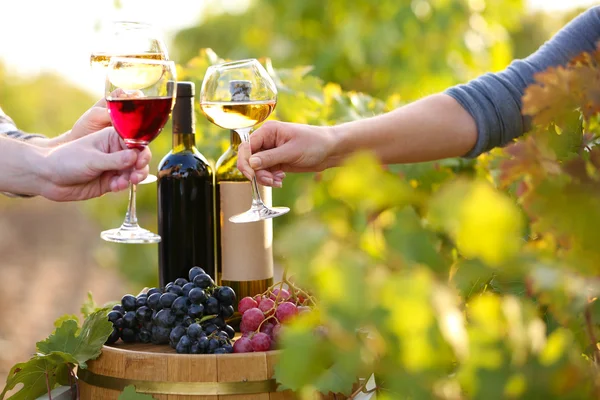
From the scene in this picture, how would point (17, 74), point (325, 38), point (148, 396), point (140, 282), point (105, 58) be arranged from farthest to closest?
point (17, 74)
point (140, 282)
point (325, 38)
point (105, 58)
point (148, 396)

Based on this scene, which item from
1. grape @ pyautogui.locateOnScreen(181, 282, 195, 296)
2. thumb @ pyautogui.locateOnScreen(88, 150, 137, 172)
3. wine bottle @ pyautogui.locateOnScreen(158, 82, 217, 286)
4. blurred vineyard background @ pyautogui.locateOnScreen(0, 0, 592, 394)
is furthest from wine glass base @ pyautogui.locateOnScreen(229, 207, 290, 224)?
blurred vineyard background @ pyautogui.locateOnScreen(0, 0, 592, 394)

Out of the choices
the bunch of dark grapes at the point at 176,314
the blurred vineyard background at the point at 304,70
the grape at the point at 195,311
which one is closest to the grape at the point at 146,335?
the bunch of dark grapes at the point at 176,314

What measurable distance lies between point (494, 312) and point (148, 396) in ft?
3.18

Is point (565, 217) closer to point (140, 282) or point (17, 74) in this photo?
point (140, 282)

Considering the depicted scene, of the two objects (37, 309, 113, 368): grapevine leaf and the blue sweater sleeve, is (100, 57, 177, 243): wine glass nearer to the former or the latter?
(37, 309, 113, 368): grapevine leaf

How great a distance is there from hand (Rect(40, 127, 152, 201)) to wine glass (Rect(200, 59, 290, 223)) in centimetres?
25

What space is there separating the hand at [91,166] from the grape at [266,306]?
57cm

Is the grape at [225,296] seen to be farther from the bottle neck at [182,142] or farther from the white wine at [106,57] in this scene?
the white wine at [106,57]

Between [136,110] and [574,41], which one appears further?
[574,41]

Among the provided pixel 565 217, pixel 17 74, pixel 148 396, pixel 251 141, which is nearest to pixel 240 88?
pixel 251 141

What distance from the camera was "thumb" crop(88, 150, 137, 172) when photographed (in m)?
1.97

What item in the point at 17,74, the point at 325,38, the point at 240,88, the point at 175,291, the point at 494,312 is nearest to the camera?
the point at 494,312

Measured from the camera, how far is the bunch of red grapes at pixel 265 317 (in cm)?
153

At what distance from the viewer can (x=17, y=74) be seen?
13.3m
